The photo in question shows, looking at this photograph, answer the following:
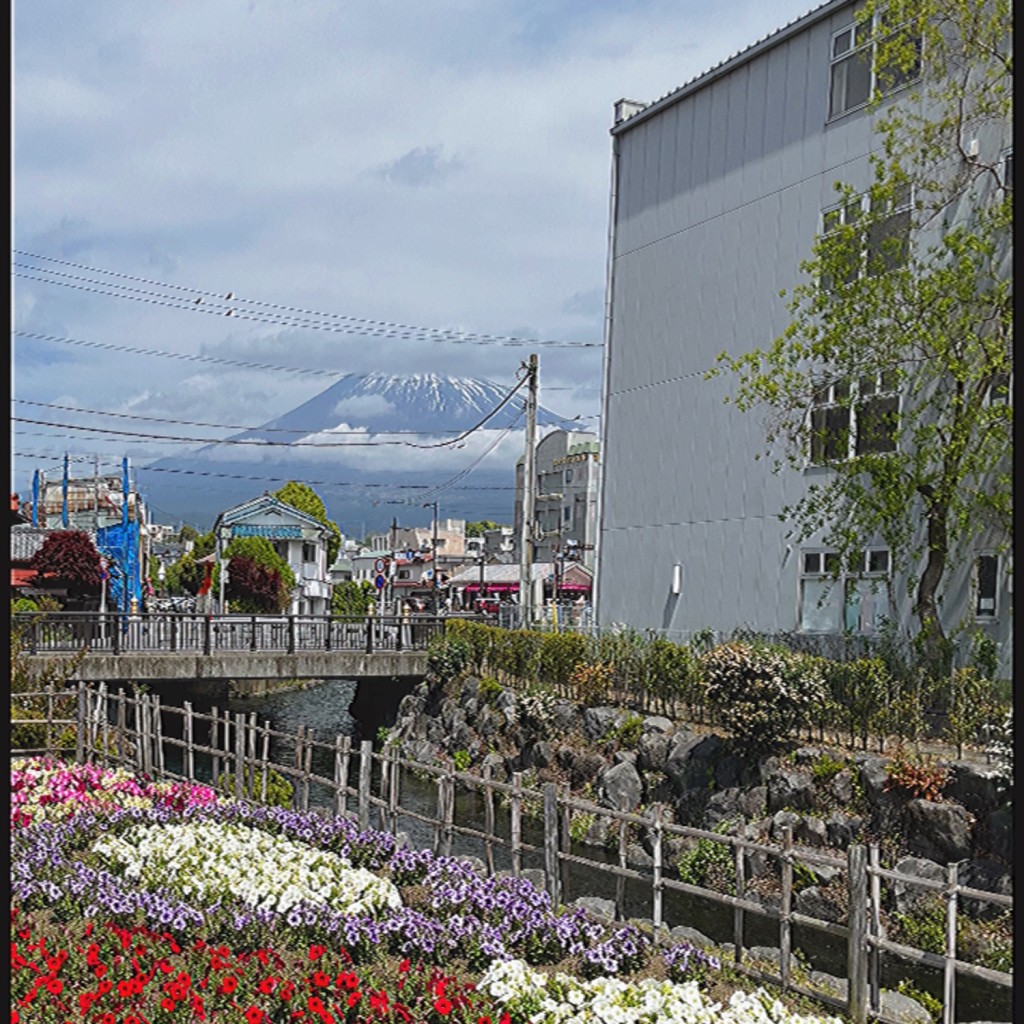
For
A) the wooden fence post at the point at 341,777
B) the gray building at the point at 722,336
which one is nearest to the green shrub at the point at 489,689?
the gray building at the point at 722,336

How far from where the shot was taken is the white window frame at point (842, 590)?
20109mm

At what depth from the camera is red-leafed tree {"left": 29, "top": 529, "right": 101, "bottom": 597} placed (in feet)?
128

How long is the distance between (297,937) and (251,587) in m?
38.8

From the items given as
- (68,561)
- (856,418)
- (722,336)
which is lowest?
(68,561)

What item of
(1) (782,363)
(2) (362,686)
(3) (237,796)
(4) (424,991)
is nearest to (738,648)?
(1) (782,363)

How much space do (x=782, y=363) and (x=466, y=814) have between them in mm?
9983

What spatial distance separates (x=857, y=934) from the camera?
8.45 m

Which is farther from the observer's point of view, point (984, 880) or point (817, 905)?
point (817, 905)

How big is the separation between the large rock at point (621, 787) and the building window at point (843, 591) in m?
4.08

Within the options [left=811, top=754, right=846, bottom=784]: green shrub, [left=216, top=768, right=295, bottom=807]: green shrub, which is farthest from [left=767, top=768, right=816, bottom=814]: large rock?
[left=216, top=768, right=295, bottom=807]: green shrub

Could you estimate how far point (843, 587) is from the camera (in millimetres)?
20688

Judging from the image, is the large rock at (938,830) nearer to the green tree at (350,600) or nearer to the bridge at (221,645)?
the bridge at (221,645)

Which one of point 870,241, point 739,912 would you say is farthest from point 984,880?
point 870,241

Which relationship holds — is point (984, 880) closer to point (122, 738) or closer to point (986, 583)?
point (986, 583)
